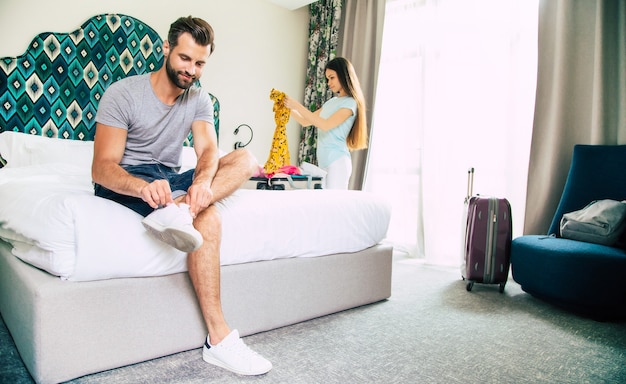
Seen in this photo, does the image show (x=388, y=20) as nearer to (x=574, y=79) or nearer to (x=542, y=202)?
(x=574, y=79)

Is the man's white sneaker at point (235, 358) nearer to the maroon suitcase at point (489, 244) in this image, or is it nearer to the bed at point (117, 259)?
the bed at point (117, 259)

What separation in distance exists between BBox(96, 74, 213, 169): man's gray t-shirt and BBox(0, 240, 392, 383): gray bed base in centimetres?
54

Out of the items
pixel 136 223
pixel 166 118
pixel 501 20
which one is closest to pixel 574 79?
pixel 501 20

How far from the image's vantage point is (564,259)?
2178 millimetres

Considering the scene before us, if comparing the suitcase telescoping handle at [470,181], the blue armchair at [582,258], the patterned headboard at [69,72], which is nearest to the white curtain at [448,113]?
the suitcase telescoping handle at [470,181]

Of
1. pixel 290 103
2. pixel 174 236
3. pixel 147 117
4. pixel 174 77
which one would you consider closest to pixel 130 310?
A: pixel 174 236

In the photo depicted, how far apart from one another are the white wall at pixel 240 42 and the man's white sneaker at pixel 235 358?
8.67 feet

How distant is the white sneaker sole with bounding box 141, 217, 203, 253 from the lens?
122 cm

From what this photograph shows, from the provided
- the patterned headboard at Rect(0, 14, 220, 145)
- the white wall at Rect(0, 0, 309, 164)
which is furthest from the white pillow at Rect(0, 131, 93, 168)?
the white wall at Rect(0, 0, 309, 164)

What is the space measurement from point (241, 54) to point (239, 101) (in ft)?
1.55

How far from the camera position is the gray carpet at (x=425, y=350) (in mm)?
1365

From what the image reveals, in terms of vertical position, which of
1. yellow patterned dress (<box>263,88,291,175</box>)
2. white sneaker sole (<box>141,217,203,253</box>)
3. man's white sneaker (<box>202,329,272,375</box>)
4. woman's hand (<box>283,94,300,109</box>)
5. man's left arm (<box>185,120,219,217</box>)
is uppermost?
woman's hand (<box>283,94,300,109</box>)

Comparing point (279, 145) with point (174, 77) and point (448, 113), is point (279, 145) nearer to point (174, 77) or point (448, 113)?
point (448, 113)

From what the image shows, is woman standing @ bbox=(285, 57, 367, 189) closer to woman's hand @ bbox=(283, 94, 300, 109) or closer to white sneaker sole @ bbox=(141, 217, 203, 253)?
woman's hand @ bbox=(283, 94, 300, 109)
